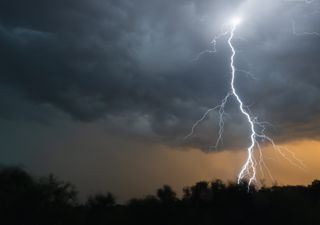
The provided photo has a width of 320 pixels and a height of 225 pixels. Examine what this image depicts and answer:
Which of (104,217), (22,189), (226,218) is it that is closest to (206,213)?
(226,218)

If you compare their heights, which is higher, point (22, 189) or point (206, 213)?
point (22, 189)

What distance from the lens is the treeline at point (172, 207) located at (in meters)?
43.0

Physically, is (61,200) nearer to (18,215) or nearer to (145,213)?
(18,215)

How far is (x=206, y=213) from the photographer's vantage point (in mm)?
45406

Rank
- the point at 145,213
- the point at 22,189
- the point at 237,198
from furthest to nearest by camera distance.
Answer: the point at 22,189, the point at 145,213, the point at 237,198

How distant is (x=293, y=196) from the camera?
148 feet

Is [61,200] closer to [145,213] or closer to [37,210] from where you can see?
[37,210]

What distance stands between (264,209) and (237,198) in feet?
10.7

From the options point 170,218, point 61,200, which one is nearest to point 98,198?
point 61,200

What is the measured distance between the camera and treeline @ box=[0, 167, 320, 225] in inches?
1694

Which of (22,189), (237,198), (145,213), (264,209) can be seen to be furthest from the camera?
(22,189)

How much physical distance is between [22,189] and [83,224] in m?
8.75

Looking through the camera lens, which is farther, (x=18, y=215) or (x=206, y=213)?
(x=18, y=215)

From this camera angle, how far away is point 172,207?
4956cm
